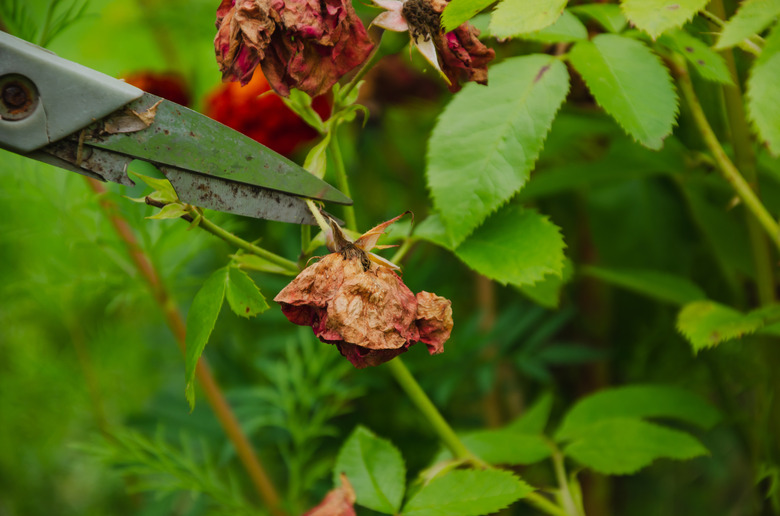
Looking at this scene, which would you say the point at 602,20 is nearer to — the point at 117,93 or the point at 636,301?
the point at 117,93

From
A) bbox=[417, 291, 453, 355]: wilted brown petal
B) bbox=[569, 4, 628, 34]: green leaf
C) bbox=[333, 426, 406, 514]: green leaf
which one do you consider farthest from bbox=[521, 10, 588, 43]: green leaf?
bbox=[333, 426, 406, 514]: green leaf

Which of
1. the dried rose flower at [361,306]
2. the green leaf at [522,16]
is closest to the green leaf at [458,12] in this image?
the green leaf at [522,16]

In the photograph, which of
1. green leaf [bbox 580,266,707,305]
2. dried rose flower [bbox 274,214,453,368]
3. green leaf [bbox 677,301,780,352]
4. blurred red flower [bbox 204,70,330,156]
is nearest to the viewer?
dried rose flower [bbox 274,214,453,368]

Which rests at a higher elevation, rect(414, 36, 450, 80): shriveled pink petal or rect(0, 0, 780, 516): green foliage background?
rect(414, 36, 450, 80): shriveled pink petal

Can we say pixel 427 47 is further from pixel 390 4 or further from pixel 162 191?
pixel 162 191

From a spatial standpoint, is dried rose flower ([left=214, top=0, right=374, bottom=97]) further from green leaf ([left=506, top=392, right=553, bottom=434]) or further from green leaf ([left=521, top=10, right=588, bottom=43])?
green leaf ([left=506, top=392, right=553, bottom=434])

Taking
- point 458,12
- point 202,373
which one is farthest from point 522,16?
point 202,373
